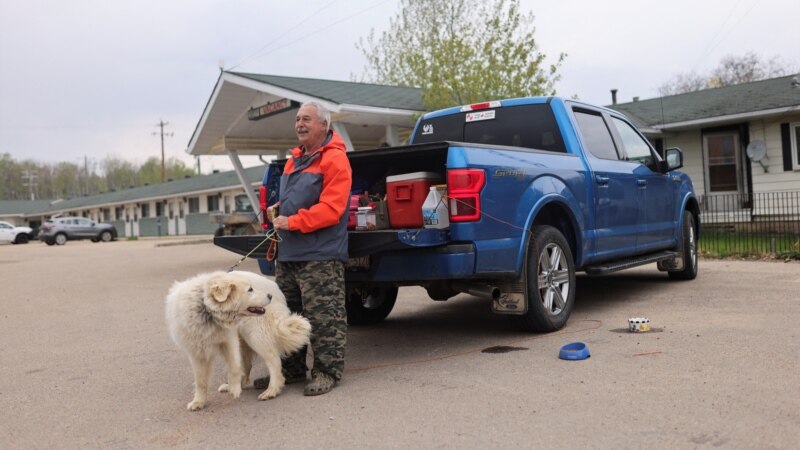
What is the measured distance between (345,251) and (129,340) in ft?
11.6

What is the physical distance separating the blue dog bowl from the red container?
4.81 ft

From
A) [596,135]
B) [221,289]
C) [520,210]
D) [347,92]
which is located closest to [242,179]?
[347,92]

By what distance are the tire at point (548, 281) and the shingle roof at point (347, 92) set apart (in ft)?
31.5

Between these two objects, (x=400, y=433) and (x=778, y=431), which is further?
(x=400, y=433)

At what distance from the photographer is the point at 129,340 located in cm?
712

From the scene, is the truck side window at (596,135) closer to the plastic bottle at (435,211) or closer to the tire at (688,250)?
the tire at (688,250)

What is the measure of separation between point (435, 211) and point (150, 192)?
5475 centimetres

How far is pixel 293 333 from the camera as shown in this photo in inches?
178

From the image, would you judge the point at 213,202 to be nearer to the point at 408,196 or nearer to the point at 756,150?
the point at 756,150

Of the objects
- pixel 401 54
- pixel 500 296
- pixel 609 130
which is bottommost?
pixel 500 296

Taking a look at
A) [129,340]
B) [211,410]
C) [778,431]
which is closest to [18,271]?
[129,340]

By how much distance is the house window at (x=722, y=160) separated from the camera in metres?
19.7

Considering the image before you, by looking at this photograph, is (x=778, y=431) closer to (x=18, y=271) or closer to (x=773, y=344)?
(x=773, y=344)

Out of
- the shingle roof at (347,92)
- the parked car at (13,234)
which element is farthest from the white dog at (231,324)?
the parked car at (13,234)
